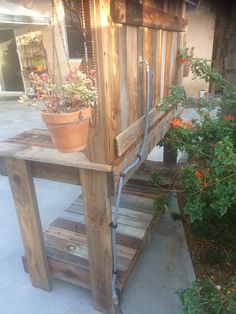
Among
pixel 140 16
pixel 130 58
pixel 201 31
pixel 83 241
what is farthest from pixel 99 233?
pixel 201 31

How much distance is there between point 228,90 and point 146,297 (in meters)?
1.53

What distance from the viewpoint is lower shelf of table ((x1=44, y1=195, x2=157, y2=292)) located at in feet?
5.54

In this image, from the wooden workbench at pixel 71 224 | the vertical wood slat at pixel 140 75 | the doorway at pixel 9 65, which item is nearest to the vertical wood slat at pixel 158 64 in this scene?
the vertical wood slat at pixel 140 75

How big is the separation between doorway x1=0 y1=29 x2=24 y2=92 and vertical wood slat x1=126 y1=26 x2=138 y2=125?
7672 millimetres

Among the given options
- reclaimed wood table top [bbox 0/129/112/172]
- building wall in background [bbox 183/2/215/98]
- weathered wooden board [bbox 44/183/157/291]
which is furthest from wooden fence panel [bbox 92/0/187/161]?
building wall in background [bbox 183/2/215/98]

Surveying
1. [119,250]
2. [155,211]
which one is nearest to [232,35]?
[155,211]

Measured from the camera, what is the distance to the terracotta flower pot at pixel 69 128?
3.33 ft

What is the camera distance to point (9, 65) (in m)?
8.28

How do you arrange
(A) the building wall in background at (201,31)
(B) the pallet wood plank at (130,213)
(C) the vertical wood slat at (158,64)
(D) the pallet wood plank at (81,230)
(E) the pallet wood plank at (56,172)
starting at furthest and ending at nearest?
(A) the building wall in background at (201,31) → (B) the pallet wood plank at (130,213) → (D) the pallet wood plank at (81,230) → (C) the vertical wood slat at (158,64) → (E) the pallet wood plank at (56,172)

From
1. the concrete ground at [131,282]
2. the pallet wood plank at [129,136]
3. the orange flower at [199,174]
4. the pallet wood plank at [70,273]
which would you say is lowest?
the concrete ground at [131,282]

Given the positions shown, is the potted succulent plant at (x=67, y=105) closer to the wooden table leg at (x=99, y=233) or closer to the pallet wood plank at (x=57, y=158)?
the pallet wood plank at (x=57, y=158)

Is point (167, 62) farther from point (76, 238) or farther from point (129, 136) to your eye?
point (76, 238)

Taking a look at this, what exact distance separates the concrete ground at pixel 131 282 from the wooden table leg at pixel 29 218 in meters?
0.12

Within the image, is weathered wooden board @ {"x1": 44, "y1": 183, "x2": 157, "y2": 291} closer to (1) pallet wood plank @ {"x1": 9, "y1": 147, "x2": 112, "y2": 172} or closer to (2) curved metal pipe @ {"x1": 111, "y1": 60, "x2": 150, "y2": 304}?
(2) curved metal pipe @ {"x1": 111, "y1": 60, "x2": 150, "y2": 304}
